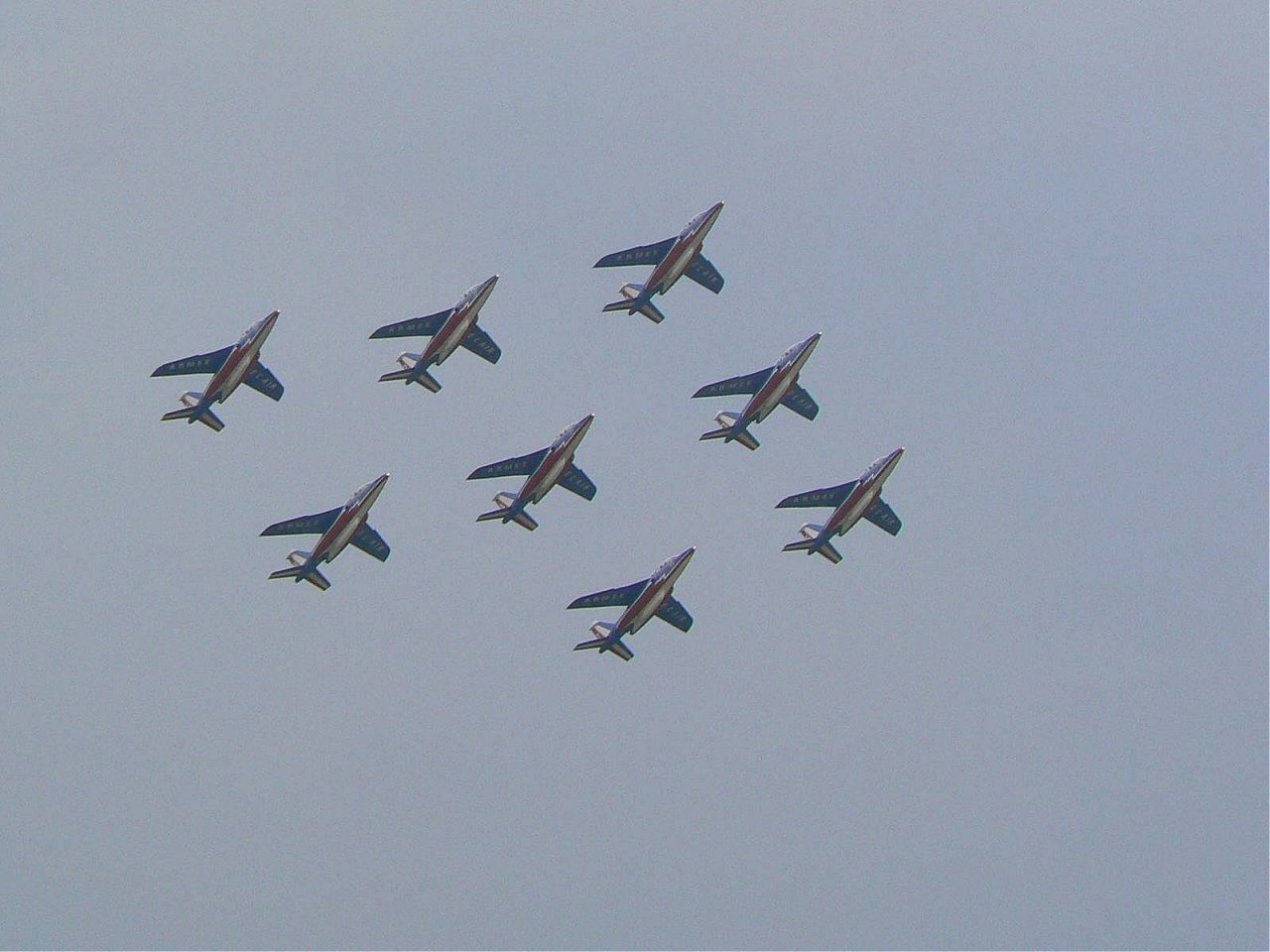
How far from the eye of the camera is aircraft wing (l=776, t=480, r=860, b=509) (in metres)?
133

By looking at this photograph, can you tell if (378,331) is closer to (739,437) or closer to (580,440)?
(580,440)

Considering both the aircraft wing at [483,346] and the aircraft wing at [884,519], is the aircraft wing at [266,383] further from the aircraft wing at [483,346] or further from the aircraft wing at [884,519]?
the aircraft wing at [884,519]

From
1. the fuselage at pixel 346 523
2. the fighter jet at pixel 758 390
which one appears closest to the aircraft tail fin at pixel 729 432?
the fighter jet at pixel 758 390

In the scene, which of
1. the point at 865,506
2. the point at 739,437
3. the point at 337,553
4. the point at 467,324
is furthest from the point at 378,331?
A: the point at 865,506

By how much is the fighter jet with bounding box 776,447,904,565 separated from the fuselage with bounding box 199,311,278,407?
1380 inches

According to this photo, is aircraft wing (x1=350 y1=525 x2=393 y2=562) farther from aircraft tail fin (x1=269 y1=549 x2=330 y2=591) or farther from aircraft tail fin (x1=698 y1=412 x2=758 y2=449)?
aircraft tail fin (x1=698 y1=412 x2=758 y2=449)

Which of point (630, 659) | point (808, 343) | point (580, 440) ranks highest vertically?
point (808, 343)

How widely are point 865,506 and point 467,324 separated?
27901 mm

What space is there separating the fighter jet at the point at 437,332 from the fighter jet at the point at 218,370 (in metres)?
8.14

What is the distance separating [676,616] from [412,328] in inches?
981

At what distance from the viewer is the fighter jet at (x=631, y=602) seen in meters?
127

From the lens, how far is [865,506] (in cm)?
13300

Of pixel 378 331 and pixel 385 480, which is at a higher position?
pixel 378 331

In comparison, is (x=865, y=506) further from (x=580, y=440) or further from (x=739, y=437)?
(x=580, y=440)
